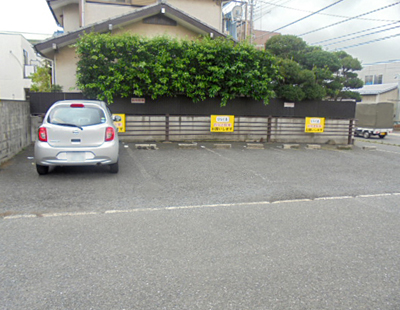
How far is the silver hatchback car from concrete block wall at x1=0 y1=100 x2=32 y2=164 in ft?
6.75

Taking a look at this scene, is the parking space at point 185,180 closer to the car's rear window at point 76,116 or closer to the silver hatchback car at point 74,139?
the silver hatchback car at point 74,139

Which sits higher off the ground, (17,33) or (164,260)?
(17,33)

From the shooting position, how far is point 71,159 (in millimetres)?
7211

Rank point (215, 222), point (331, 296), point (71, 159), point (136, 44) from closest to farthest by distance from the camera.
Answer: point (331, 296)
point (215, 222)
point (71, 159)
point (136, 44)

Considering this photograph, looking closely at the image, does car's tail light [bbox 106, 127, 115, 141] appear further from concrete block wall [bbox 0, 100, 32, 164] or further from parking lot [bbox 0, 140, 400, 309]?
concrete block wall [bbox 0, 100, 32, 164]

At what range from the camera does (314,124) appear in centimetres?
1608

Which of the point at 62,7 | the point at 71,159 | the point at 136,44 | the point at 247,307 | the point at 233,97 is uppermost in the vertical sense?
the point at 62,7

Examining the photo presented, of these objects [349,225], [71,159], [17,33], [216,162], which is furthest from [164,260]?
[17,33]

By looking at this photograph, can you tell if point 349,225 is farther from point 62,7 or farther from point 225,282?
point 62,7

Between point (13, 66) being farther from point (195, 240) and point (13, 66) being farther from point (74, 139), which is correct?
point (195, 240)

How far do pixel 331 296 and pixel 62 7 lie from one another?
20167mm

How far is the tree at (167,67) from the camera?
12906 mm

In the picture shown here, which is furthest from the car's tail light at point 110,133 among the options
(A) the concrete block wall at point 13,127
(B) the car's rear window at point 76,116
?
(A) the concrete block wall at point 13,127

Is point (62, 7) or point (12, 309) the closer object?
point (12, 309)
